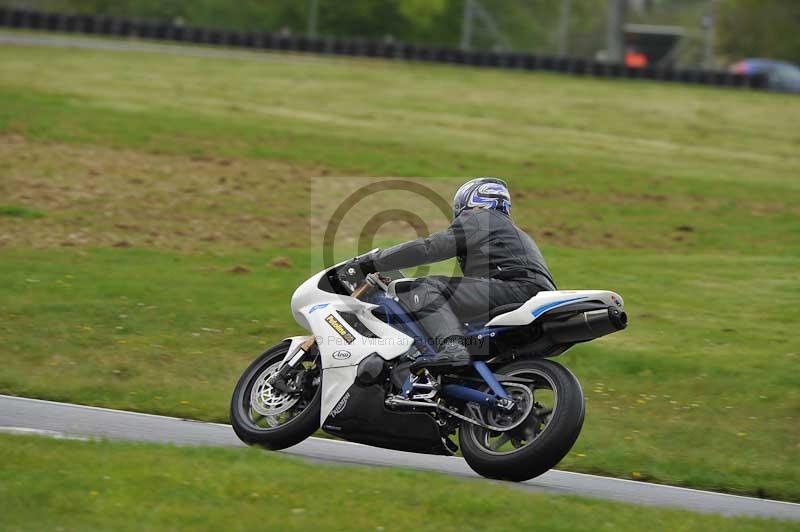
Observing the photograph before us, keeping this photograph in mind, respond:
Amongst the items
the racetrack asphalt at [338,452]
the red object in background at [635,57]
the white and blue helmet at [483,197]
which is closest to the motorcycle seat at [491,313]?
the white and blue helmet at [483,197]

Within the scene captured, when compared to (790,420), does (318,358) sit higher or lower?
higher

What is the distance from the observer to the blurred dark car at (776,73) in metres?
45.1

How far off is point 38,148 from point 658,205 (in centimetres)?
1136

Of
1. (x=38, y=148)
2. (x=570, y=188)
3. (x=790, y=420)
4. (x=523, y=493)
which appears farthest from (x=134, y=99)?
(x=523, y=493)

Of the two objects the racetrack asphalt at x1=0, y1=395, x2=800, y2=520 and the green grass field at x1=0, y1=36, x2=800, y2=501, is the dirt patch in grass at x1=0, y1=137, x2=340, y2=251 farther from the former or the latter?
the racetrack asphalt at x1=0, y1=395, x2=800, y2=520

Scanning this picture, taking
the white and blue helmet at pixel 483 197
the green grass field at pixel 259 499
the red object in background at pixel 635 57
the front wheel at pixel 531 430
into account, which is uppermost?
the red object in background at pixel 635 57

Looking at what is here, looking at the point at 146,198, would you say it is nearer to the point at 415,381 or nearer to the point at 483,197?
the point at 483,197

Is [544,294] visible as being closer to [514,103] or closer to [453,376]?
[453,376]

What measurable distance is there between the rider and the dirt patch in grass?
895 centimetres

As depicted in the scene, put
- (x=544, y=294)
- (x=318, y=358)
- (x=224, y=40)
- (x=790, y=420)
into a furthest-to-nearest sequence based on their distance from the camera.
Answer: (x=224, y=40), (x=790, y=420), (x=318, y=358), (x=544, y=294)

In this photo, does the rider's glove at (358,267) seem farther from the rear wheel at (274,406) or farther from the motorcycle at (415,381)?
the rear wheel at (274,406)

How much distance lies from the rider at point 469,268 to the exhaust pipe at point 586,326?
356 millimetres

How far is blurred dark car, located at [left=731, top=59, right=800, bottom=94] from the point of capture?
4512 centimetres

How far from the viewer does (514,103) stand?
3597 centimetres
